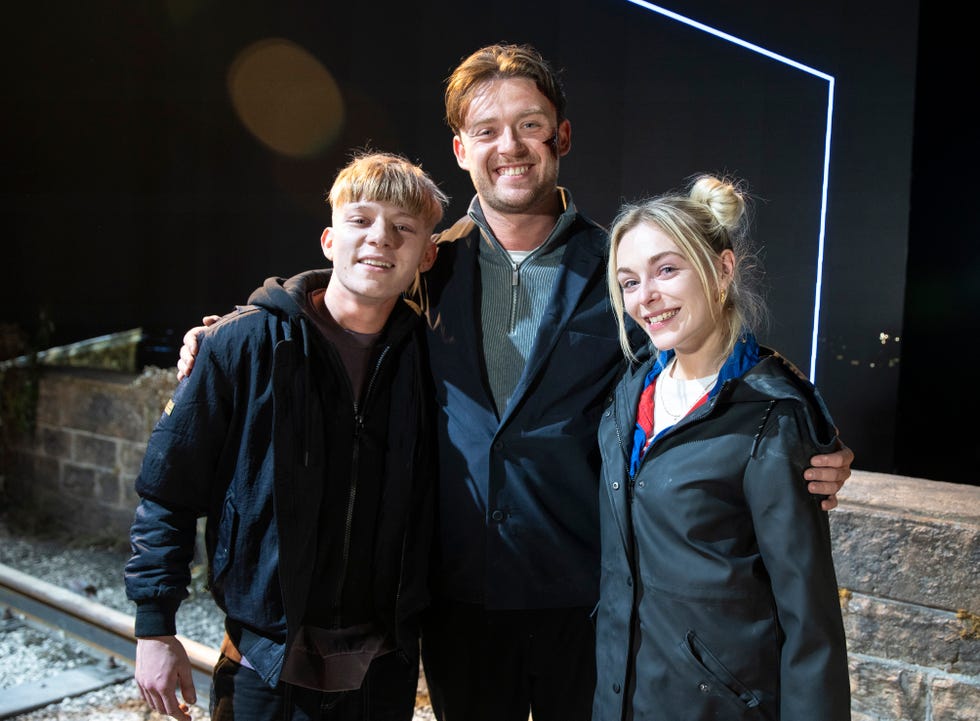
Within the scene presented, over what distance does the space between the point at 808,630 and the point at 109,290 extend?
6.73 metres

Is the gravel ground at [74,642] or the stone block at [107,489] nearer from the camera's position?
the gravel ground at [74,642]

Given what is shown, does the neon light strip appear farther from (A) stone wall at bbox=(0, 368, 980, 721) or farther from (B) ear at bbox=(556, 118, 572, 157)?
(B) ear at bbox=(556, 118, 572, 157)

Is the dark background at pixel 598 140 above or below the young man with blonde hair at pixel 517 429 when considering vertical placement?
above

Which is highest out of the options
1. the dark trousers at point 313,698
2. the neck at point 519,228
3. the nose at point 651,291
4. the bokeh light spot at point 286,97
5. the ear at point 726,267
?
the bokeh light spot at point 286,97

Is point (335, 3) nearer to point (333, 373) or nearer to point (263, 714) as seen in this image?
point (333, 373)

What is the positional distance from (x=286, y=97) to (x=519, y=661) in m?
4.71

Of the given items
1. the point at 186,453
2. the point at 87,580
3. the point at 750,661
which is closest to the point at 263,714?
the point at 186,453

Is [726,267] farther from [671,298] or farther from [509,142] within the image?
[509,142]

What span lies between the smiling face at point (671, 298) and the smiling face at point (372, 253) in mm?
512

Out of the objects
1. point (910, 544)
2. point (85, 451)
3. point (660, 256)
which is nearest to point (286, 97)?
point (85, 451)

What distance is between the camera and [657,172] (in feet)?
10.5

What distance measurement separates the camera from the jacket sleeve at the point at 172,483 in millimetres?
1795

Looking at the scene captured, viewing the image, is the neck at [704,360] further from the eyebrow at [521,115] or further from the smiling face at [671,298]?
the eyebrow at [521,115]

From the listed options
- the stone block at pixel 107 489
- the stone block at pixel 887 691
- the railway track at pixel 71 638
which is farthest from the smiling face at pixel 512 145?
the stone block at pixel 107 489
